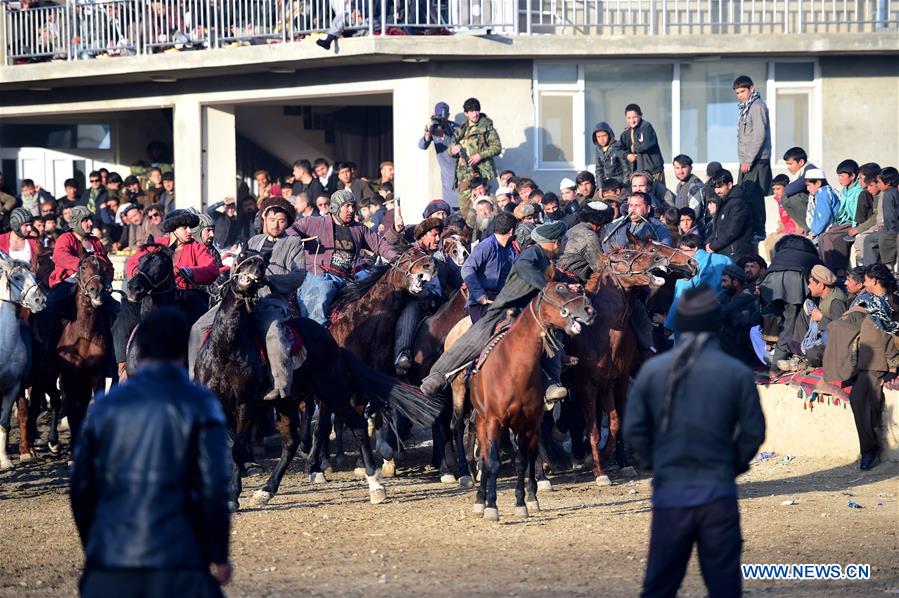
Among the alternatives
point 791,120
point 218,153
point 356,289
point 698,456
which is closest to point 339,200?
point 356,289

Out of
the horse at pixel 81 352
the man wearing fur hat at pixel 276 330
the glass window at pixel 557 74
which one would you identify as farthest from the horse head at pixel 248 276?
the glass window at pixel 557 74

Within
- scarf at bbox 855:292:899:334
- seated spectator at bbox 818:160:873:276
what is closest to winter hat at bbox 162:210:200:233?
scarf at bbox 855:292:899:334

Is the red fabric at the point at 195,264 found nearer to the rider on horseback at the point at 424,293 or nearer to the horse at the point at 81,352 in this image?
the horse at the point at 81,352

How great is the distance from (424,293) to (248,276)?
369 cm

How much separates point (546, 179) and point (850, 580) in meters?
14.3

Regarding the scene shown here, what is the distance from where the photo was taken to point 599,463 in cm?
1360

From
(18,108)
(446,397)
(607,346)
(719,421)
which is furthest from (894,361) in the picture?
(18,108)

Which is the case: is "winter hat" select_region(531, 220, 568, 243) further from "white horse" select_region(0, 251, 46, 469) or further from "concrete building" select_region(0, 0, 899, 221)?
"concrete building" select_region(0, 0, 899, 221)

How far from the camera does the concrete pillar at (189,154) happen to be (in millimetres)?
25812

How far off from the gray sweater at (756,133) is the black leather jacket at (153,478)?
49.3ft

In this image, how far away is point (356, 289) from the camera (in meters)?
14.6

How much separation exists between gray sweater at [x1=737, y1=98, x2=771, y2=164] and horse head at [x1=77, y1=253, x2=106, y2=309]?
9750 mm

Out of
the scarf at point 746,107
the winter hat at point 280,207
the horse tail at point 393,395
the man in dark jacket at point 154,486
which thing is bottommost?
the horse tail at point 393,395

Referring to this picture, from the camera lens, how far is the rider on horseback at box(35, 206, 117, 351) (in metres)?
14.6
